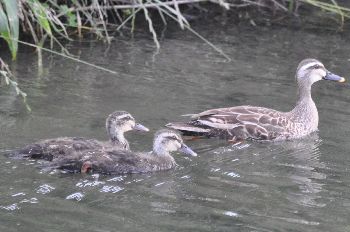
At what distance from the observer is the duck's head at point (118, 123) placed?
9.68 meters

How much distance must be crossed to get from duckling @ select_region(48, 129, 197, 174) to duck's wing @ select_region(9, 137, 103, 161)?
12 centimetres

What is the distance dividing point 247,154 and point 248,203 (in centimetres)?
184

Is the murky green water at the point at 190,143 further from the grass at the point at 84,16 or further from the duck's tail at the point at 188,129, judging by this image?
the grass at the point at 84,16

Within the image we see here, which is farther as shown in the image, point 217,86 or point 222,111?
point 217,86

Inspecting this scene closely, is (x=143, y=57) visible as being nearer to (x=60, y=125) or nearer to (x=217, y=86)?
(x=217, y=86)

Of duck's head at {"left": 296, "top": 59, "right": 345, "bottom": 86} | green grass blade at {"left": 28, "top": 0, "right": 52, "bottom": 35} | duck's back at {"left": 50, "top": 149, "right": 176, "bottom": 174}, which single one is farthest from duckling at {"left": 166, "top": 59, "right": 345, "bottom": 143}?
green grass blade at {"left": 28, "top": 0, "right": 52, "bottom": 35}

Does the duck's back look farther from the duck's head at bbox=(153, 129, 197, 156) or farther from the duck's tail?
the duck's tail

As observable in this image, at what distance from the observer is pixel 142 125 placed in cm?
1021

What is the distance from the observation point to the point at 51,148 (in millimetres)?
9195

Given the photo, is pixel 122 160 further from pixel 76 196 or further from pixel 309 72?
pixel 309 72

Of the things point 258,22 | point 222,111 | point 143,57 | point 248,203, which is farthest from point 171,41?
point 248,203

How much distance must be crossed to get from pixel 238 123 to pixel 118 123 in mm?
1675

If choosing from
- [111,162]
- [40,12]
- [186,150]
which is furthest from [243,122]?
[40,12]

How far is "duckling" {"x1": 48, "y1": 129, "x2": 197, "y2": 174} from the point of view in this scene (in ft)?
29.3
